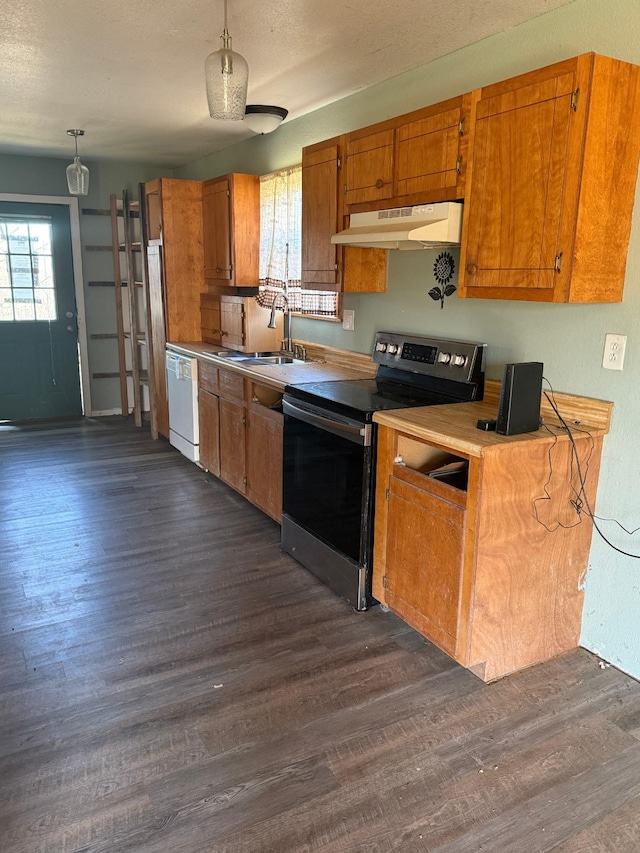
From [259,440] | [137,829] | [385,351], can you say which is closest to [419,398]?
[385,351]

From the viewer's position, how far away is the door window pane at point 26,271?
5688 millimetres

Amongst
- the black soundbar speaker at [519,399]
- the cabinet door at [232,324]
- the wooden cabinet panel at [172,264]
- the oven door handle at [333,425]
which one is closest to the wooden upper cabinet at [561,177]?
the black soundbar speaker at [519,399]

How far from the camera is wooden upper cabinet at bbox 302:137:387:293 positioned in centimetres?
313

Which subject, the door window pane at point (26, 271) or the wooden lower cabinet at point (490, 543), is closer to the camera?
the wooden lower cabinet at point (490, 543)

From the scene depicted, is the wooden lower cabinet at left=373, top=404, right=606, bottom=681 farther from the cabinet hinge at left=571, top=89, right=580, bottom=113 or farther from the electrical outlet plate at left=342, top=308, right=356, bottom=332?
the electrical outlet plate at left=342, top=308, right=356, bottom=332

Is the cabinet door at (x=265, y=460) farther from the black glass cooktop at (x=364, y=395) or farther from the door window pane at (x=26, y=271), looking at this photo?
the door window pane at (x=26, y=271)

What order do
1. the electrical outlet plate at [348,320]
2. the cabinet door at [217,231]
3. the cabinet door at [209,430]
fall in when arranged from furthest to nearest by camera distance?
the cabinet door at [217,231], the cabinet door at [209,430], the electrical outlet plate at [348,320]

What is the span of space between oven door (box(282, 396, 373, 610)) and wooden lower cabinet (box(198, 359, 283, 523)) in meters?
0.29

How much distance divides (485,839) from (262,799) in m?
0.60

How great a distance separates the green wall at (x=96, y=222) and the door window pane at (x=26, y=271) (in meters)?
0.31

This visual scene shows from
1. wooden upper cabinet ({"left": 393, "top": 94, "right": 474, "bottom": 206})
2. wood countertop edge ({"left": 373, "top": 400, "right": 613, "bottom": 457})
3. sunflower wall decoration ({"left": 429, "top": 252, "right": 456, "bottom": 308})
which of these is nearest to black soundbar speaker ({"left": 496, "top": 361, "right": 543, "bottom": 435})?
wood countertop edge ({"left": 373, "top": 400, "right": 613, "bottom": 457})

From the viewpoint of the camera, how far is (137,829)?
1617mm

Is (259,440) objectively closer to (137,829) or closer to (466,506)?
(466,506)

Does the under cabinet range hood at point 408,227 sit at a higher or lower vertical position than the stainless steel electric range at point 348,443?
higher
